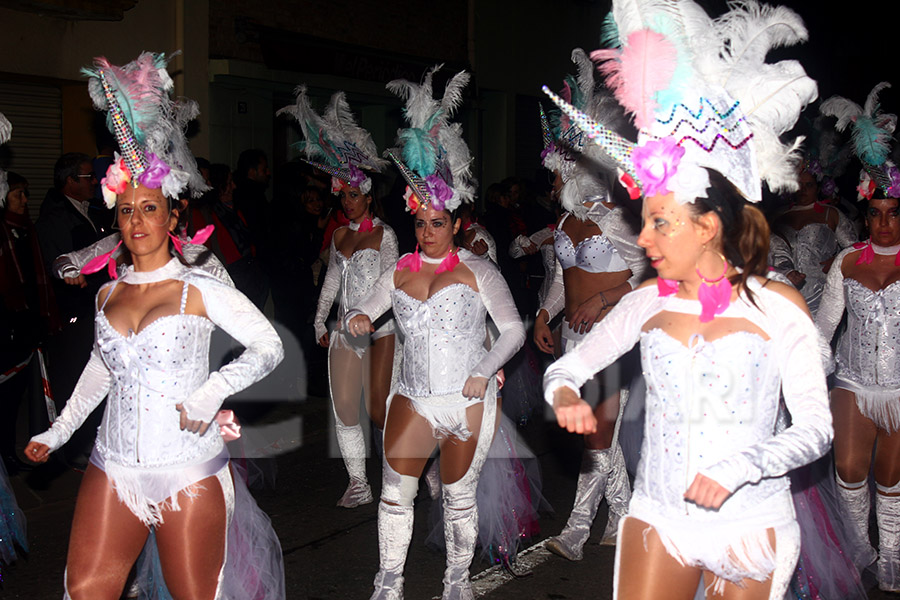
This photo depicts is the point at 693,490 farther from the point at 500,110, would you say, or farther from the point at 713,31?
the point at 500,110

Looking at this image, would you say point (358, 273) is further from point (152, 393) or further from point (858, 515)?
point (858, 515)

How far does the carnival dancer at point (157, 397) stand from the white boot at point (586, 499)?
229 centimetres

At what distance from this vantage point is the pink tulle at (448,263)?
4973 mm

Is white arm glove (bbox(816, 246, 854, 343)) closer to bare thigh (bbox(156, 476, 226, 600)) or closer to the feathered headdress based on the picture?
the feathered headdress

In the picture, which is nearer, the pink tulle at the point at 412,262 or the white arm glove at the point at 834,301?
the pink tulle at the point at 412,262

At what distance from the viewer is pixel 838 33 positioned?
93.3 ft

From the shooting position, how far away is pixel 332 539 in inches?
236

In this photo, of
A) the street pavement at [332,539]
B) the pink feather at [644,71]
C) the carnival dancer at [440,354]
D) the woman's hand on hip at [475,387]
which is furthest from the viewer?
the street pavement at [332,539]

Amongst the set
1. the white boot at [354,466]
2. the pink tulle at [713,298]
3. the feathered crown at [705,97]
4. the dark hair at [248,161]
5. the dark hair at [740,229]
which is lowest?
the white boot at [354,466]

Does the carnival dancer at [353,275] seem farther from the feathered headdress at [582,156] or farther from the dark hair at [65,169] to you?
the dark hair at [65,169]

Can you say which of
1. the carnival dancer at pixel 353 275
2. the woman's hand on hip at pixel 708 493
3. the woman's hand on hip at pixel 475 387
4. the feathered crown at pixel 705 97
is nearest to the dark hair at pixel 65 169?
the carnival dancer at pixel 353 275

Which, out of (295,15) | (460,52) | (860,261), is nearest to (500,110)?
(460,52)

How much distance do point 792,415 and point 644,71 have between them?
3.83ft

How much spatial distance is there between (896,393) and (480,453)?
238 cm
